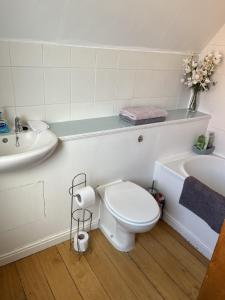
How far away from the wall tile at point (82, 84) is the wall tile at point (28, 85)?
0.23 m

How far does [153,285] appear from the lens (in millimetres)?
1586

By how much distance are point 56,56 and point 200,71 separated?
1284mm

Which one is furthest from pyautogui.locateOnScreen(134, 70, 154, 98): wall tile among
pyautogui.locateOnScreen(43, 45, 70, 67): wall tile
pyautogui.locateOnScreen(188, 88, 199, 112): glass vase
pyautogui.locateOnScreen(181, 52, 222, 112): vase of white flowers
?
pyautogui.locateOnScreen(43, 45, 70, 67): wall tile

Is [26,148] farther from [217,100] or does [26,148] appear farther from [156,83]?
[217,100]

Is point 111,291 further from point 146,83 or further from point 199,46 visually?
point 199,46

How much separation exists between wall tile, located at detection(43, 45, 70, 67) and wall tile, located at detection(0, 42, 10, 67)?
0.71ft

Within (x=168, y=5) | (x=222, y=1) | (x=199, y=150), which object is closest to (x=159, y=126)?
(x=199, y=150)

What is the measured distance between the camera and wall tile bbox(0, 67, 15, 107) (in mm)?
1413

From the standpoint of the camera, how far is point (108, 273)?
1.64 meters

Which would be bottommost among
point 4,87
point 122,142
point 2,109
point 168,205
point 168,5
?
point 168,205

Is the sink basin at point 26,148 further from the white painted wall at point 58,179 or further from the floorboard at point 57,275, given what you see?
the floorboard at point 57,275

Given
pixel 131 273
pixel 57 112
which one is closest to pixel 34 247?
pixel 131 273

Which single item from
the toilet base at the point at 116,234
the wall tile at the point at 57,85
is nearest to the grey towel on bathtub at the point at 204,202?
the toilet base at the point at 116,234

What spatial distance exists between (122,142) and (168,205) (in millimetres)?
738
